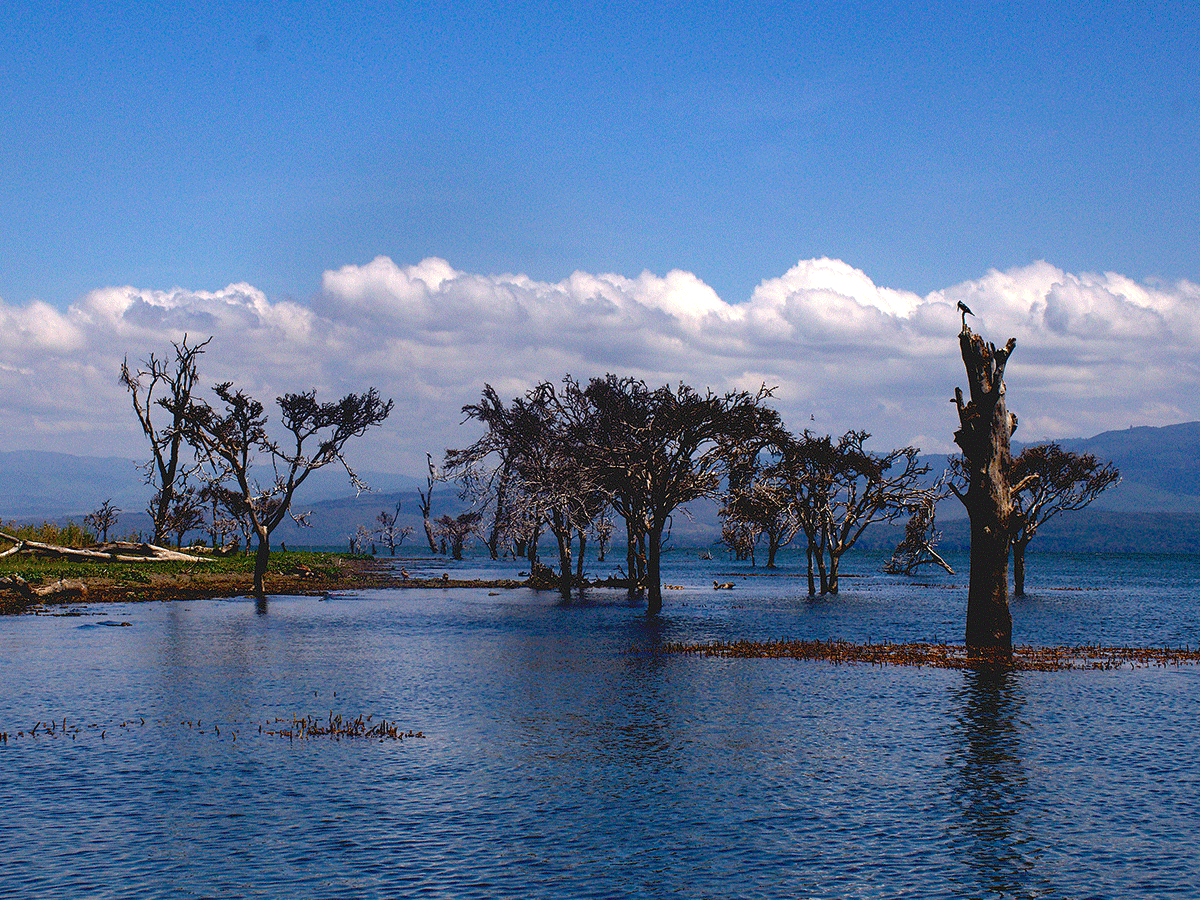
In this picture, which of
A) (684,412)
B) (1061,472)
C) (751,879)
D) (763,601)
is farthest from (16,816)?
(1061,472)

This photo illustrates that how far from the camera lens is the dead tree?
3469cm

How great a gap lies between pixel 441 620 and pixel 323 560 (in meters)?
63.6

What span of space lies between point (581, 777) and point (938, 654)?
22291mm

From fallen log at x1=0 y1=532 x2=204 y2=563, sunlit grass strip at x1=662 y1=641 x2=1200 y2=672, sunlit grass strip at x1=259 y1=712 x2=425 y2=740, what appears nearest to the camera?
sunlit grass strip at x1=259 y1=712 x2=425 y2=740

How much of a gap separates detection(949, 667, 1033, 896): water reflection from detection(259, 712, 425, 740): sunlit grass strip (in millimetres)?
11158

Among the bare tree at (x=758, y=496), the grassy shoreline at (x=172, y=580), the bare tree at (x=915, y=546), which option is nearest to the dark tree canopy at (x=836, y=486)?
the bare tree at (x=758, y=496)

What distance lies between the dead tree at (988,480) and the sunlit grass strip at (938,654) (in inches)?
54.8

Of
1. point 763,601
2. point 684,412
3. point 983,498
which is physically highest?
point 684,412

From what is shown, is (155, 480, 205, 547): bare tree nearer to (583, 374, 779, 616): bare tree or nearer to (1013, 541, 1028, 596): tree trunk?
(583, 374, 779, 616): bare tree

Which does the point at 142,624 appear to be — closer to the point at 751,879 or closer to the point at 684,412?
the point at 684,412

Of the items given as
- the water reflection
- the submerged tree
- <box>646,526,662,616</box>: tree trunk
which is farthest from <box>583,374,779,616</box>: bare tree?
the submerged tree

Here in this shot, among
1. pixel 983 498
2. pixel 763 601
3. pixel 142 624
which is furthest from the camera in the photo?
pixel 763 601

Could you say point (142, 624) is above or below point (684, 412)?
below

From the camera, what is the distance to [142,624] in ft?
137
